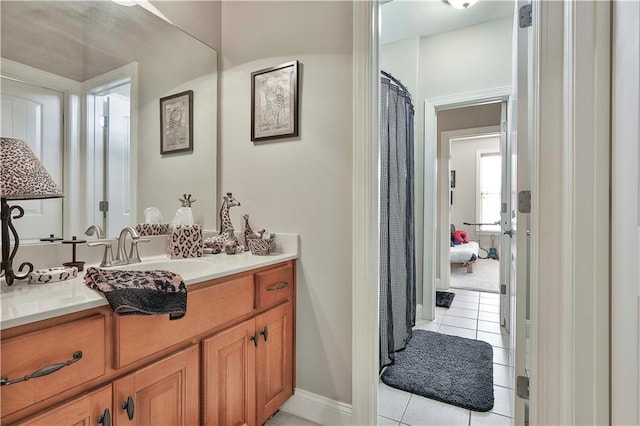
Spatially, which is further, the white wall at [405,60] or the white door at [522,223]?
the white wall at [405,60]

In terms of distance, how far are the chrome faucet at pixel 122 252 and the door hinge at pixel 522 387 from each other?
5.95 feet

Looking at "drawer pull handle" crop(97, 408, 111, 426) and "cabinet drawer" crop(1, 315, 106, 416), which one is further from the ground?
"cabinet drawer" crop(1, 315, 106, 416)

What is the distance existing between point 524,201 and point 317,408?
1.44m

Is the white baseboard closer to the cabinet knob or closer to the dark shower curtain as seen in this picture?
the cabinet knob

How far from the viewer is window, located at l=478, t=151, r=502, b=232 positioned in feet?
22.4

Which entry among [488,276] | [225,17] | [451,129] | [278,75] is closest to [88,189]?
[278,75]

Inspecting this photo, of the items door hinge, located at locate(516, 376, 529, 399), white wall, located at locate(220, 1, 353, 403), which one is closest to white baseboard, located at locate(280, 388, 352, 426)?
white wall, located at locate(220, 1, 353, 403)

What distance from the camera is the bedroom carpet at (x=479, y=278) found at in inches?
170

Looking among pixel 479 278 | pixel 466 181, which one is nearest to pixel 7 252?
pixel 479 278

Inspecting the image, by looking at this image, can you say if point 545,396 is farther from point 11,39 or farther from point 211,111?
point 11,39

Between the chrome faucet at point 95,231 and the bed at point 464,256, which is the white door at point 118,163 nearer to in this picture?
the chrome faucet at point 95,231

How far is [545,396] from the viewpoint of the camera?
1.12 m

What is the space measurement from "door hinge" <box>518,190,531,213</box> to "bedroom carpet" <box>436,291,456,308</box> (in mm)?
2478

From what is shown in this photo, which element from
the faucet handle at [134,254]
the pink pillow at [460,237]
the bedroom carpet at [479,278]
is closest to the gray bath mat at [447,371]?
the faucet handle at [134,254]
